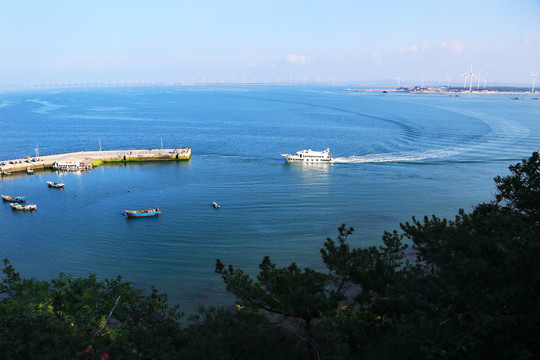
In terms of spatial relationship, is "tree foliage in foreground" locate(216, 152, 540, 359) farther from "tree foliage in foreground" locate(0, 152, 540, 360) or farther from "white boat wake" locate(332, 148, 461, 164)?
"white boat wake" locate(332, 148, 461, 164)

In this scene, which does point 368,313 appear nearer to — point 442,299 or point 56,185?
point 442,299

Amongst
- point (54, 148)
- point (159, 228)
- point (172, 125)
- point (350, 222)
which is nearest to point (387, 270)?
point (350, 222)

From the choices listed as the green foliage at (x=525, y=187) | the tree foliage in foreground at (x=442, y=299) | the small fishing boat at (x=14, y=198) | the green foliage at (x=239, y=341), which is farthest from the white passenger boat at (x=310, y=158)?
the green foliage at (x=239, y=341)

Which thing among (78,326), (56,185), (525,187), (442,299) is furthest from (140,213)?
(525,187)

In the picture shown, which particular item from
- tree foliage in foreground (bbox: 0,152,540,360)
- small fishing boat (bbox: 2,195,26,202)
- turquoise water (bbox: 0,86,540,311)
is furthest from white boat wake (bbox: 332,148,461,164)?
tree foliage in foreground (bbox: 0,152,540,360)

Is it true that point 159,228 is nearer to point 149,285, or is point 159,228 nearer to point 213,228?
point 213,228
